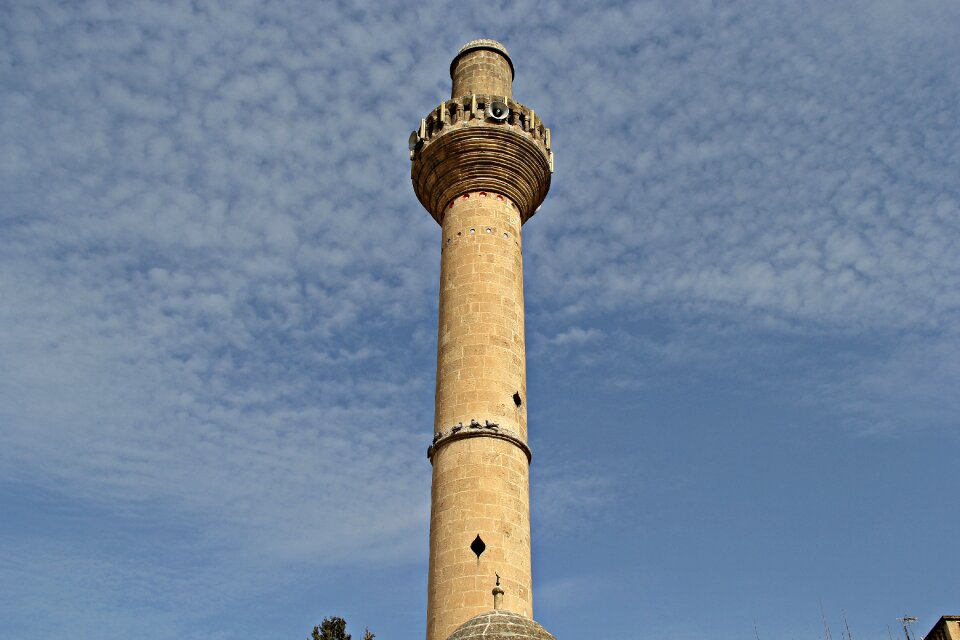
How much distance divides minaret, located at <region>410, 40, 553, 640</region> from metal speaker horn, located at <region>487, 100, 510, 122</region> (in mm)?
25

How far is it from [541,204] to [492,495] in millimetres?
6348

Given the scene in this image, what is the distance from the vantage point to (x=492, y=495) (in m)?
13.1

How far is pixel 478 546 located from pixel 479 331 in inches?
133

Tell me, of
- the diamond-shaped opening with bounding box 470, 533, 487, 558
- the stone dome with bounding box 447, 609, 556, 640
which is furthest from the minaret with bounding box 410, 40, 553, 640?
the stone dome with bounding box 447, 609, 556, 640

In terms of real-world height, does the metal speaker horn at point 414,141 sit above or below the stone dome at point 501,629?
above

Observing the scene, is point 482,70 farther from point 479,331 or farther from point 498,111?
point 479,331

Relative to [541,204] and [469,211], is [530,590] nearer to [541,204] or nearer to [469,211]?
[469,211]

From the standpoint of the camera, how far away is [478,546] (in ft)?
41.6

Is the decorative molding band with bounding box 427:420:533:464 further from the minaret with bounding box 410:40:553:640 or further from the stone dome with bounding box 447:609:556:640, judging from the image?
the stone dome with bounding box 447:609:556:640

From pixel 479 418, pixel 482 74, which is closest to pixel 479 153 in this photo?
pixel 482 74

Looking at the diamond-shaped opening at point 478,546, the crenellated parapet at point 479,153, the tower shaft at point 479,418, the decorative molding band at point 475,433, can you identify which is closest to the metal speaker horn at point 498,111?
the crenellated parapet at point 479,153

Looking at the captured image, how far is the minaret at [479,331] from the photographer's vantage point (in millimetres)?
12719

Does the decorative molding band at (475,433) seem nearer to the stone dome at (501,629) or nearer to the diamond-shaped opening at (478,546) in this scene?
the diamond-shaped opening at (478,546)

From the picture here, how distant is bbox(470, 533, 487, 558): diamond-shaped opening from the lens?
12664 millimetres
